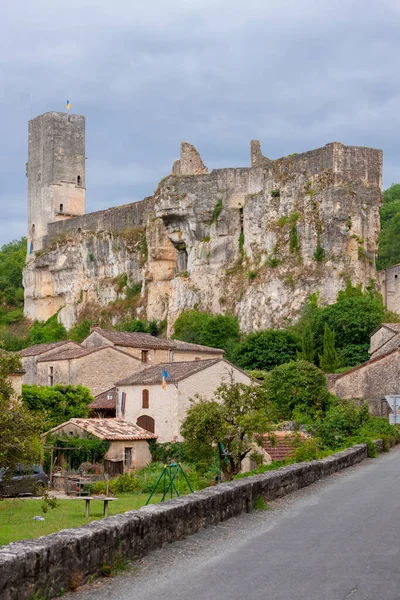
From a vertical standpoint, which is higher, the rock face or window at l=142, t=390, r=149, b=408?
the rock face

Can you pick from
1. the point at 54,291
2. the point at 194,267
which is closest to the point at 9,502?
the point at 194,267

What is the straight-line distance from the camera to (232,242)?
216ft

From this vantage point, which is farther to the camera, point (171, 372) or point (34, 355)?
point (34, 355)

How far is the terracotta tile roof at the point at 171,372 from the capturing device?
3994 cm

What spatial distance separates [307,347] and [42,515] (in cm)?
3445

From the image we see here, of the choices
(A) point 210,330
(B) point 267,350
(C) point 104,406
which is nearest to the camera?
(C) point 104,406

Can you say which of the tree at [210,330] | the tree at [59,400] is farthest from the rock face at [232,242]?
the tree at [59,400]

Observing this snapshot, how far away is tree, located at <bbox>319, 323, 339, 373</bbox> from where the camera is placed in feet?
169

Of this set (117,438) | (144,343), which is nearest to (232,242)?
(144,343)

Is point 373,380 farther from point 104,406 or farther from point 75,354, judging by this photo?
point 75,354

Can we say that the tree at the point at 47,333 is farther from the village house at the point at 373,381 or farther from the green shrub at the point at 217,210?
the village house at the point at 373,381

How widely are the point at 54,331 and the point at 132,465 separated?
3973cm

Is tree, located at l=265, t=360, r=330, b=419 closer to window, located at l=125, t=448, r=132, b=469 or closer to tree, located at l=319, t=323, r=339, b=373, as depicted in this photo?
tree, located at l=319, t=323, r=339, b=373

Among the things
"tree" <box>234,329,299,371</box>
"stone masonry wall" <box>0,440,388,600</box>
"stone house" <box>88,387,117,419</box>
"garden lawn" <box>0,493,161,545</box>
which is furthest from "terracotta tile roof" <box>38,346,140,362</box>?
"stone masonry wall" <box>0,440,388,600</box>
